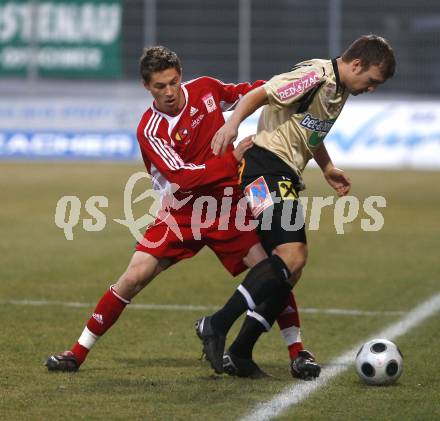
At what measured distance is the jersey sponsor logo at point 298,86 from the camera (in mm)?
6016

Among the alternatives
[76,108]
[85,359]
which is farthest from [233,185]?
[76,108]

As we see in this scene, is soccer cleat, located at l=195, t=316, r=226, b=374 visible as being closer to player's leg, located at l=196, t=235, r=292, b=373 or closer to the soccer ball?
player's leg, located at l=196, t=235, r=292, b=373

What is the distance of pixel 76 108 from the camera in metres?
25.9

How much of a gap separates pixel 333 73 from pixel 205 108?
0.85 meters

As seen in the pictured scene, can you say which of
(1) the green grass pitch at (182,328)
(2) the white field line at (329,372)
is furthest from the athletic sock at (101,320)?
(2) the white field line at (329,372)

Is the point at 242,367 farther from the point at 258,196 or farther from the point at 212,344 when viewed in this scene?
the point at 258,196

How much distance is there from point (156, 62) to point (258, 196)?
0.95m

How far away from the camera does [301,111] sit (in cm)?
624

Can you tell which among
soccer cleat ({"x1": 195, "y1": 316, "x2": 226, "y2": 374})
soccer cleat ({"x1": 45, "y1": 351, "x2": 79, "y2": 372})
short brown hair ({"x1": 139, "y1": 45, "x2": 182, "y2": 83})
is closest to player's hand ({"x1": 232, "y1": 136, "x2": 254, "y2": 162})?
short brown hair ({"x1": 139, "y1": 45, "x2": 182, "y2": 83})

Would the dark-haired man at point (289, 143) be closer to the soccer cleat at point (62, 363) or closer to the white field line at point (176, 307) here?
the soccer cleat at point (62, 363)

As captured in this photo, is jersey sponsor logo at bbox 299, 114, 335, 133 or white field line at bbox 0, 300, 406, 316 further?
white field line at bbox 0, 300, 406, 316

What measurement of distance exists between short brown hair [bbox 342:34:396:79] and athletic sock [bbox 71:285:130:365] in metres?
1.94

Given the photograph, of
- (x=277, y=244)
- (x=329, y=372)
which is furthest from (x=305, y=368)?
(x=277, y=244)

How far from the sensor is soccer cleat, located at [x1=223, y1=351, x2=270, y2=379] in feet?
20.9
